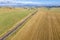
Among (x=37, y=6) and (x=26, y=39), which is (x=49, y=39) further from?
(x=37, y=6)

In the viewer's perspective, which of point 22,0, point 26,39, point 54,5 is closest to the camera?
point 26,39

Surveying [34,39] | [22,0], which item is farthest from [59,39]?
[22,0]

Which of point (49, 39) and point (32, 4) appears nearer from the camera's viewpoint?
point (49, 39)

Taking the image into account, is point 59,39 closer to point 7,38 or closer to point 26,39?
point 26,39

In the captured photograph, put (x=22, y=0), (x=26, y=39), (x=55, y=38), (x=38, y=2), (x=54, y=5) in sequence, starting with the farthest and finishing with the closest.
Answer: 1. (x=22, y=0)
2. (x=38, y=2)
3. (x=54, y=5)
4. (x=55, y=38)
5. (x=26, y=39)

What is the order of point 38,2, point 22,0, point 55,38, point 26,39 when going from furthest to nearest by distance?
point 22,0 < point 38,2 < point 55,38 < point 26,39

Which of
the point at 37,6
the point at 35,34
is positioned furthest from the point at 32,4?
the point at 35,34

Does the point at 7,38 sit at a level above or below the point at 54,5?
above

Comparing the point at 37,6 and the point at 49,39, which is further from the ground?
the point at 49,39

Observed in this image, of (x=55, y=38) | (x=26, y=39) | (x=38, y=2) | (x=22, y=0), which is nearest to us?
(x=26, y=39)
